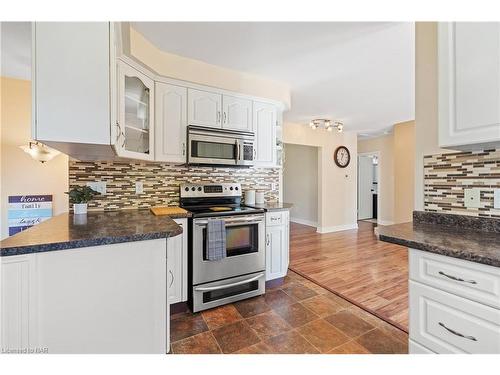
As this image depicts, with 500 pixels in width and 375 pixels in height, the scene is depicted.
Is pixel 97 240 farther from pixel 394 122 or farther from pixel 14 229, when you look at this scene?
pixel 394 122

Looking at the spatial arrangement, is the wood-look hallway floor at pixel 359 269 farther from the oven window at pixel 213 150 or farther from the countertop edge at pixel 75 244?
the countertop edge at pixel 75 244

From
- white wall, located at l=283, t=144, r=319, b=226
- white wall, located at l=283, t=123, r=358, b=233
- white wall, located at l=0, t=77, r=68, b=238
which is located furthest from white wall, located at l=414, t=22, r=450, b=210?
white wall, located at l=283, t=144, r=319, b=226

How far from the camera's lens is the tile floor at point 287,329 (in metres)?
1.68

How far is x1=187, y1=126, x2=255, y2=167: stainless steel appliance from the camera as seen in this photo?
8.19 feet

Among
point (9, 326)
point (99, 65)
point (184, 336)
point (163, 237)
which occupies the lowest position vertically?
point (184, 336)

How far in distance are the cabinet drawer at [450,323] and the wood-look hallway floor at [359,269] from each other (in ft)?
2.85

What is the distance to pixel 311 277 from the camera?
288 centimetres

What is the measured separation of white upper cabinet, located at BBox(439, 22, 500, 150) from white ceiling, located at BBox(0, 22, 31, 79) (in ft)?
8.79

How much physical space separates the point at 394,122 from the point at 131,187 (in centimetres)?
496

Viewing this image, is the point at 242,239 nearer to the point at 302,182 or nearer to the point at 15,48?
the point at 15,48

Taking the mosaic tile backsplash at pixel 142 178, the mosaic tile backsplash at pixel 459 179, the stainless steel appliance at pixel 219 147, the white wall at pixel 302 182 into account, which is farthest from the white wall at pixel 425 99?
the white wall at pixel 302 182

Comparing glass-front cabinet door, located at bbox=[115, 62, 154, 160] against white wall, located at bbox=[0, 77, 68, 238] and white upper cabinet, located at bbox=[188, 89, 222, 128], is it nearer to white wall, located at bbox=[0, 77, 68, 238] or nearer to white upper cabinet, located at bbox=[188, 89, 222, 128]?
white upper cabinet, located at bbox=[188, 89, 222, 128]

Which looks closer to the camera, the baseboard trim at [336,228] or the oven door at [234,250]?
the oven door at [234,250]

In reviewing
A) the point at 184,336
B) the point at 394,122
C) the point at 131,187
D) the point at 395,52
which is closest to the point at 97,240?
the point at 184,336
